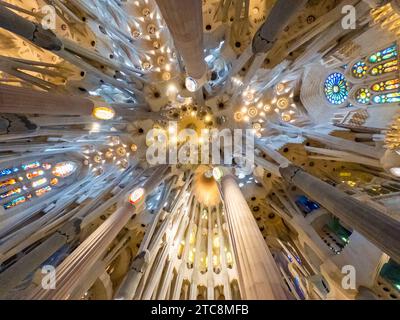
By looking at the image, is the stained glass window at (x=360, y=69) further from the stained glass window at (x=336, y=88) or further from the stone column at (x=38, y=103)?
the stone column at (x=38, y=103)

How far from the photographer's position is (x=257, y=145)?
34.2 feet

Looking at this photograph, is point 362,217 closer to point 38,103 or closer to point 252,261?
point 252,261

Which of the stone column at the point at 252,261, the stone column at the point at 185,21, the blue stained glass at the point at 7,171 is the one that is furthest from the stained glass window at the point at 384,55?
the blue stained glass at the point at 7,171

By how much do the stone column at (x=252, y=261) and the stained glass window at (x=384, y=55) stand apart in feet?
38.4

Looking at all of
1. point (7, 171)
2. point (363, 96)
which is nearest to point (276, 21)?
point (363, 96)

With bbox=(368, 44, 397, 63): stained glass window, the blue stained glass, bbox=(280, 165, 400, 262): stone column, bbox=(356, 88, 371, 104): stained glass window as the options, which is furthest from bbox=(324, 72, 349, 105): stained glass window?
the blue stained glass

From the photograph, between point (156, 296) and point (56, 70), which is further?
point (56, 70)

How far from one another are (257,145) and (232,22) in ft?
18.8

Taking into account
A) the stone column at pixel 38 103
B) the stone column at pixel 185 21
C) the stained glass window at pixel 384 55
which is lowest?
the stone column at pixel 38 103

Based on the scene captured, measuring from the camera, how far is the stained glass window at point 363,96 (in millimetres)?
12102

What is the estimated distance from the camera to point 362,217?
13.6ft

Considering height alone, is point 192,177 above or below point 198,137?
below
